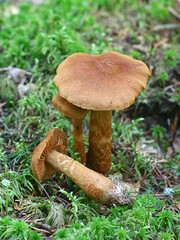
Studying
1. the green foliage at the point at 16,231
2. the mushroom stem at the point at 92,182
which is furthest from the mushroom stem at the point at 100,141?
the green foliage at the point at 16,231

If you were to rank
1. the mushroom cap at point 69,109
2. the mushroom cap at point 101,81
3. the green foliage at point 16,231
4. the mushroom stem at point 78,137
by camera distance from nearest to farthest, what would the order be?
the green foliage at point 16,231 → the mushroom cap at point 101,81 → the mushroom cap at point 69,109 → the mushroom stem at point 78,137

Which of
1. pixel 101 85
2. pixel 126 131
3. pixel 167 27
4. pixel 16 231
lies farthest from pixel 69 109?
pixel 167 27

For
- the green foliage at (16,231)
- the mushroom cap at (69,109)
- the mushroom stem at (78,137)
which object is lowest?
the green foliage at (16,231)

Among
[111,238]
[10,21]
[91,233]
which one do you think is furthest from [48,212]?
[10,21]

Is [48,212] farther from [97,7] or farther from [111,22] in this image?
[97,7]

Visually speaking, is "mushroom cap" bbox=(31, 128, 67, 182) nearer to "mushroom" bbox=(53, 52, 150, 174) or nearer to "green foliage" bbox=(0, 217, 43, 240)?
"mushroom" bbox=(53, 52, 150, 174)

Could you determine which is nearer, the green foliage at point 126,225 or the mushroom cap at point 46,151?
the green foliage at point 126,225

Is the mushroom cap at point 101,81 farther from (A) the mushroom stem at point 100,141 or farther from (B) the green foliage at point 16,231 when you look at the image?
(B) the green foliage at point 16,231
